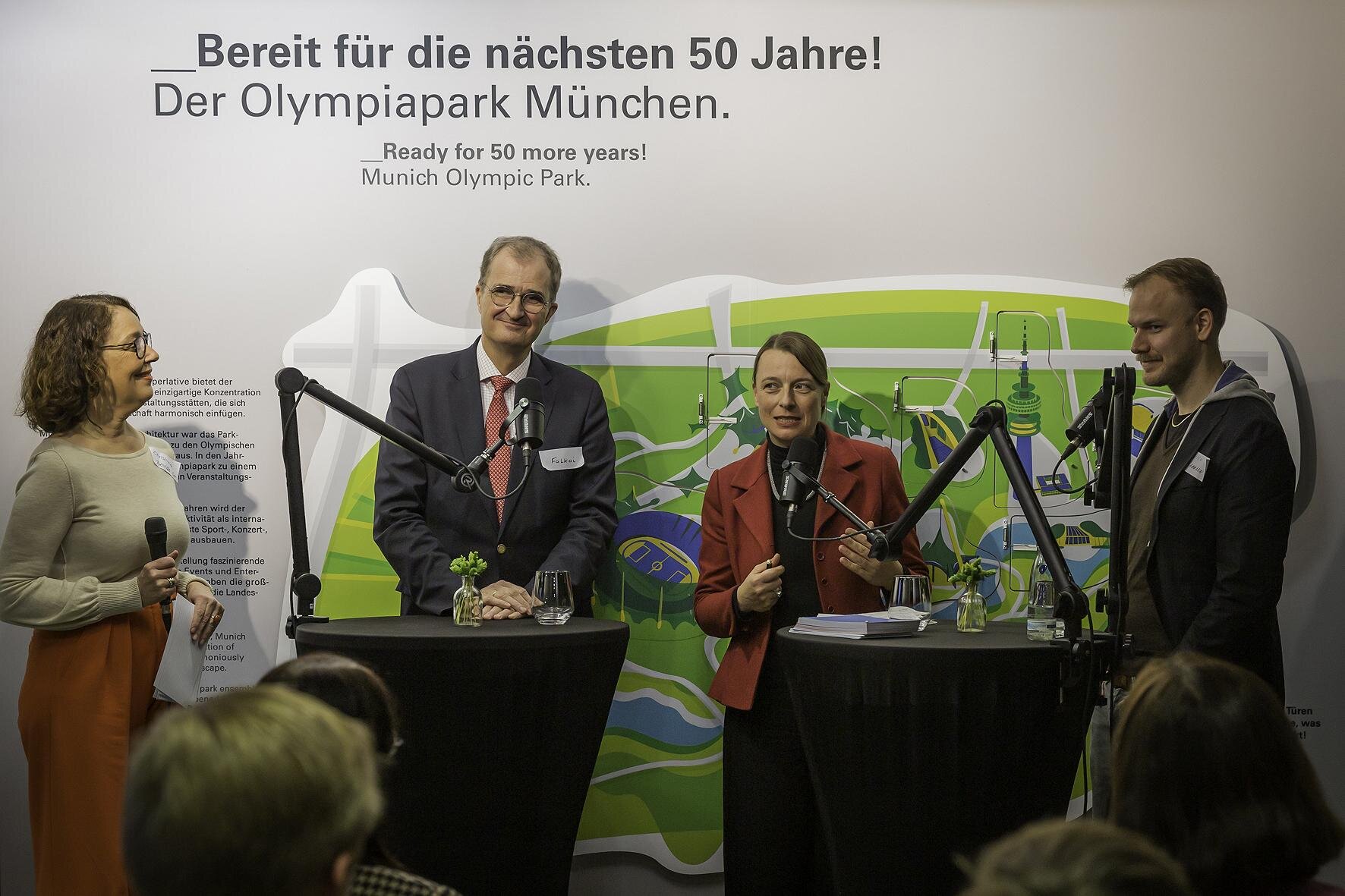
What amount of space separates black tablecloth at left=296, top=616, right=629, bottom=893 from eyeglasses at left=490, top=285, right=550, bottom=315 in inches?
46.2

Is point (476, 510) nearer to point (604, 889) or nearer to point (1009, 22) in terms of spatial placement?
point (604, 889)

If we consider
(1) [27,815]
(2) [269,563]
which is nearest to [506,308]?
(2) [269,563]

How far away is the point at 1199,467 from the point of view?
Result: 3352 mm

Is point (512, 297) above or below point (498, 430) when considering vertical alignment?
above

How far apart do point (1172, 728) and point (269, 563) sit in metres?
3.35

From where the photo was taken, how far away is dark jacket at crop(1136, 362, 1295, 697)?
3.22 metres

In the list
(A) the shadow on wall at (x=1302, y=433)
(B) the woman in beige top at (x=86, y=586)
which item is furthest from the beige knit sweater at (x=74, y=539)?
(A) the shadow on wall at (x=1302, y=433)

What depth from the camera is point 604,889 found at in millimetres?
4211

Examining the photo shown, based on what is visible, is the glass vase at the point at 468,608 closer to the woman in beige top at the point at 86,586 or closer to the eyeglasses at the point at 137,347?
the woman in beige top at the point at 86,586

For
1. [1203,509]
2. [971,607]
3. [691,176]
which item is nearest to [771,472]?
[971,607]

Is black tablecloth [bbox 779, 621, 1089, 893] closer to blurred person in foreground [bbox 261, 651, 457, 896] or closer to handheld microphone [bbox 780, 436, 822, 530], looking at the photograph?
handheld microphone [bbox 780, 436, 822, 530]

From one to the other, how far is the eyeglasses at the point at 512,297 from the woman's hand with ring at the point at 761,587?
44.8 inches

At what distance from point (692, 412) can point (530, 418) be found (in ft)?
3.74

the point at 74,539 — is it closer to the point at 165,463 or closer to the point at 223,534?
the point at 165,463
